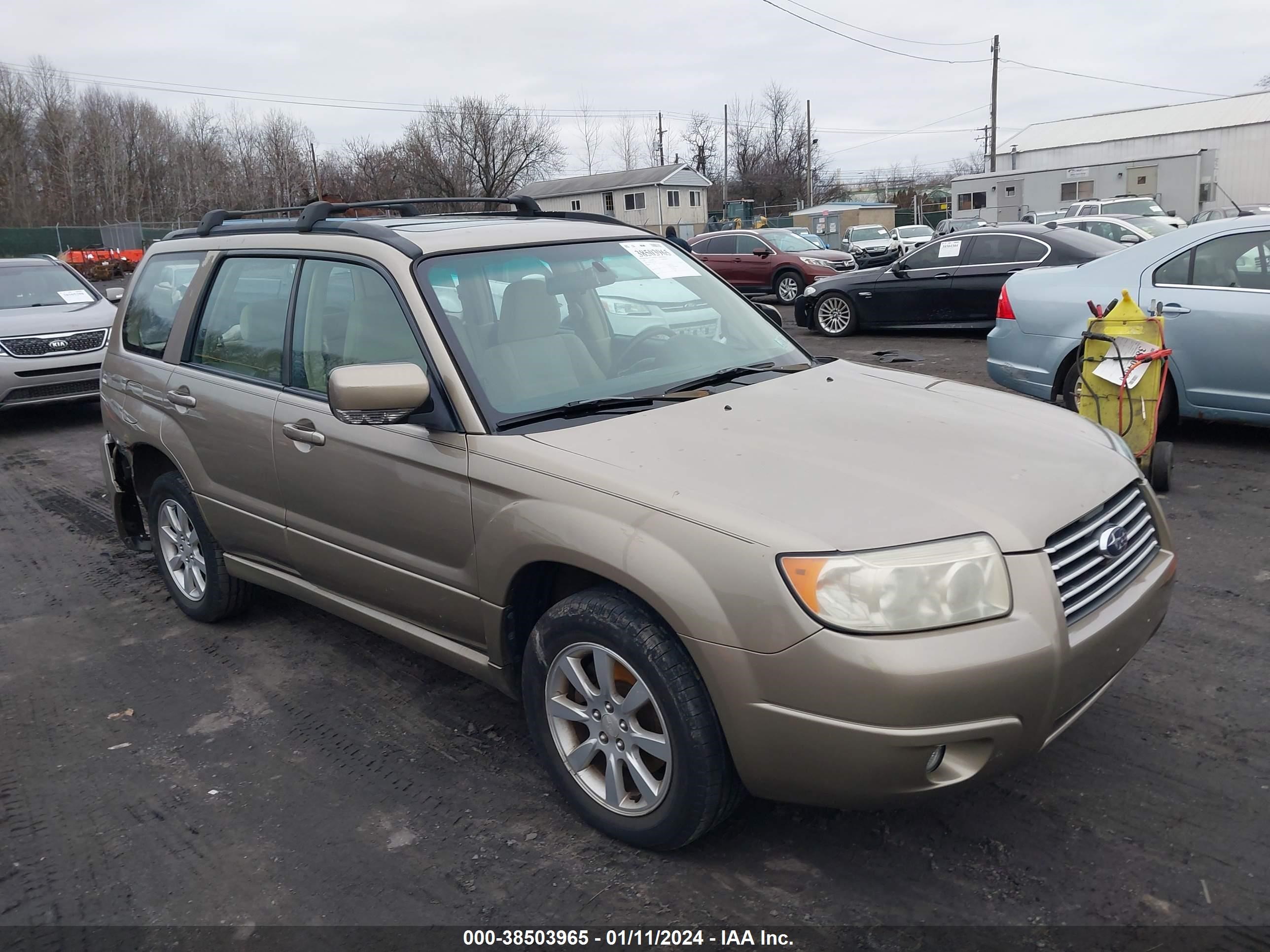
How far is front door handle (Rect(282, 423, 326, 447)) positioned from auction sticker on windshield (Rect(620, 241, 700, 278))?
1437 mm

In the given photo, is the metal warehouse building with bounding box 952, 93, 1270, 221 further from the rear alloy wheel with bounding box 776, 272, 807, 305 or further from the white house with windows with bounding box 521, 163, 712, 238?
the rear alloy wheel with bounding box 776, 272, 807, 305

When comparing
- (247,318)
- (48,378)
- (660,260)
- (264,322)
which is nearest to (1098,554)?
(660,260)

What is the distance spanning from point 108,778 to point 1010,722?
120 inches

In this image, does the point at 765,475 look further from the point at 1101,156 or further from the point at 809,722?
the point at 1101,156

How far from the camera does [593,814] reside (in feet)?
9.61

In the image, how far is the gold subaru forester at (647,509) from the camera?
2.39 m

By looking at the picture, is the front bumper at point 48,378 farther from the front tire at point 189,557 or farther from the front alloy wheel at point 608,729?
the front alloy wheel at point 608,729

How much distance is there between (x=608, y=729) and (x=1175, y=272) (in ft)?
19.3

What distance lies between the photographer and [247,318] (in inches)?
165

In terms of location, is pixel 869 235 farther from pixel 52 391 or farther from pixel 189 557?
pixel 189 557

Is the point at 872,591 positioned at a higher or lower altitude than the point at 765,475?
lower

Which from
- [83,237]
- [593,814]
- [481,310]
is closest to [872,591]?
[593,814]

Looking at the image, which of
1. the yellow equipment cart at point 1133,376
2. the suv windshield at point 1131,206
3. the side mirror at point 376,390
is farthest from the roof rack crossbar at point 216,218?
the suv windshield at point 1131,206

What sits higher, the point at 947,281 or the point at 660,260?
the point at 660,260
